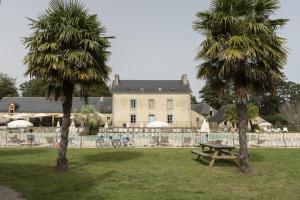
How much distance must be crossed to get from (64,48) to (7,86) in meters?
70.8

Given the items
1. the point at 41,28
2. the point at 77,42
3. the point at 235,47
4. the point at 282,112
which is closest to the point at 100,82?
the point at 77,42

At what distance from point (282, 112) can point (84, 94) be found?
63330mm

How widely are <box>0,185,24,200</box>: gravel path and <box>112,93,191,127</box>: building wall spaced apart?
47.6 metres

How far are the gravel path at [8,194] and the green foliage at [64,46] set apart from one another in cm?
467

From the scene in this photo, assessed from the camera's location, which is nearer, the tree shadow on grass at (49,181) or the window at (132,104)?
the tree shadow on grass at (49,181)

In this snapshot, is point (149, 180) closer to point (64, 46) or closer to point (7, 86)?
point (64, 46)

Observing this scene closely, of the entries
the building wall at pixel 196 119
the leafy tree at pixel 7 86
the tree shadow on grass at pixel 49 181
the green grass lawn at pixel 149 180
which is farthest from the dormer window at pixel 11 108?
the tree shadow on grass at pixel 49 181

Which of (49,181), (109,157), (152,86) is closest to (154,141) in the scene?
(109,157)

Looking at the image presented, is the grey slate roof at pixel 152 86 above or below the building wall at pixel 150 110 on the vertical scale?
above

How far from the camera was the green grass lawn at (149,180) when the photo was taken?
8.95 metres

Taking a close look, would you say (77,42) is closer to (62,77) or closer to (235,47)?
(62,77)

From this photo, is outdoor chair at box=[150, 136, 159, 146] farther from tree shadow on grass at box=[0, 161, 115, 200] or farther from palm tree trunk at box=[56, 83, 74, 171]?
palm tree trunk at box=[56, 83, 74, 171]

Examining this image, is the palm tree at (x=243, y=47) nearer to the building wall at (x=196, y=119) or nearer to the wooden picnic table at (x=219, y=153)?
the wooden picnic table at (x=219, y=153)

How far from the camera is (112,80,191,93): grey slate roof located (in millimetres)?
57812
